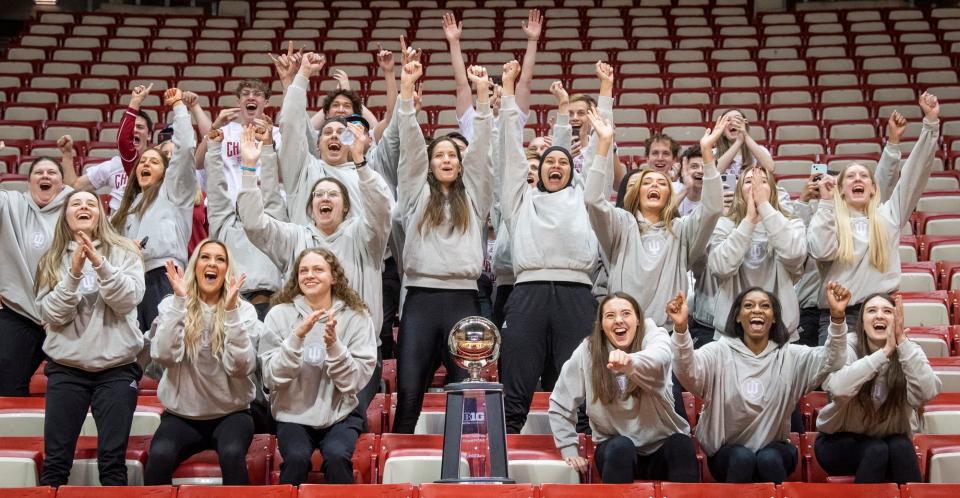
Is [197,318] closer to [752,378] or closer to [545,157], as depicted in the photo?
[545,157]

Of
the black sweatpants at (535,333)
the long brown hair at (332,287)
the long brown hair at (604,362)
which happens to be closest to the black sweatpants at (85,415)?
the long brown hair at (332,287)

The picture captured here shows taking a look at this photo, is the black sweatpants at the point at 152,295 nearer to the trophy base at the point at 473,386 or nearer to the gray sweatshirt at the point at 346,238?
the gray sweatshirt at the point at 346,238

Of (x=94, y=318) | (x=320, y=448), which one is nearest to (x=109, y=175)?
(x=94, y=318)

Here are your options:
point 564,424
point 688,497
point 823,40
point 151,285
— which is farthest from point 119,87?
point 688,497

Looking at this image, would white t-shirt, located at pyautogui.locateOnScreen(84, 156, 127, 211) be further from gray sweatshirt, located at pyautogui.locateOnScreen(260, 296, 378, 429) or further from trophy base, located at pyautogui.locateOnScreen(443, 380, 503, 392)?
trophy base, located at pyautogui.locateOnScreen(443, 380, 503, 392)

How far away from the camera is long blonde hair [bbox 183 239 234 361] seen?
4.16m

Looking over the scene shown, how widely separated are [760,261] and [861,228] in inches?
18.8

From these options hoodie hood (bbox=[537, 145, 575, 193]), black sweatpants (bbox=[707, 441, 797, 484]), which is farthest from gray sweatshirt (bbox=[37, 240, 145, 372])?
black sweatpants (bbox=[707, 441, 797, 484])

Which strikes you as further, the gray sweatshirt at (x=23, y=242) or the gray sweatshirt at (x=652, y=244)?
the gray sweatshirt at (x=23, y=242)

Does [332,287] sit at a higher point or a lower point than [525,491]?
higher

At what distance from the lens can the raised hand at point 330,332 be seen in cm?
399

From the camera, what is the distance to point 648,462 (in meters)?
4.14

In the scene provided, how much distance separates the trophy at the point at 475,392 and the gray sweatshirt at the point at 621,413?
330 millimetres

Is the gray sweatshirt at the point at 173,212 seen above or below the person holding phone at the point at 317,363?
above
